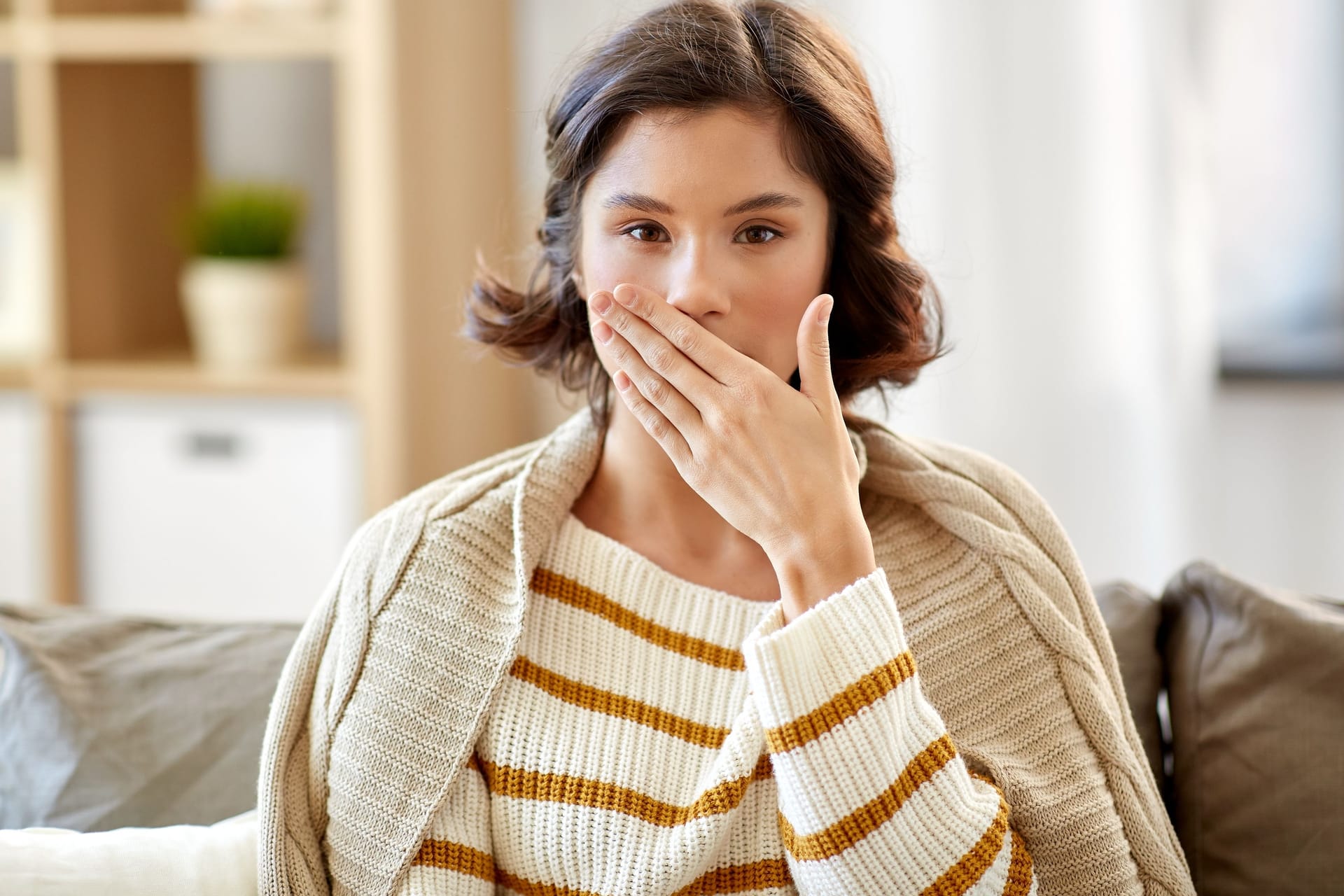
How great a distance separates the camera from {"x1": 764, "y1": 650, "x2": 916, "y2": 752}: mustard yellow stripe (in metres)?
1.16

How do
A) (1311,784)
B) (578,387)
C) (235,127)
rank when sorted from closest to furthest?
(1311,784) → (578,387) → (235,127)

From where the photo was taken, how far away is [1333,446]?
2832mm

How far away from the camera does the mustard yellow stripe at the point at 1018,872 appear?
1238 millimetres

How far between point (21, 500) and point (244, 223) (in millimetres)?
718

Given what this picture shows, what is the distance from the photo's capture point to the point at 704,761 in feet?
4.21

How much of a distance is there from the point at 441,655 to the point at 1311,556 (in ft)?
7.18

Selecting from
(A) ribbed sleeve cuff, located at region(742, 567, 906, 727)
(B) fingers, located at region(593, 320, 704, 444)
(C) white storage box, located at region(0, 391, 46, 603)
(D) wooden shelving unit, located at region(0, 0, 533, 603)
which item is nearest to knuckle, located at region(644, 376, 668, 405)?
(B) fingers, located at region(593, 320, 704, 444)

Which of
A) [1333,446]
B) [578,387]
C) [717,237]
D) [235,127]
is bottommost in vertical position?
[1333,446]

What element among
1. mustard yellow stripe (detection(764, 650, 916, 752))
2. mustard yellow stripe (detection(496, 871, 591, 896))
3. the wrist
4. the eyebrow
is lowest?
mustard yellow stripe (detection(496, 871, 591, 896))

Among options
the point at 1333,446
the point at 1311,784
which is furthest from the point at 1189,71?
the point at 1311,784

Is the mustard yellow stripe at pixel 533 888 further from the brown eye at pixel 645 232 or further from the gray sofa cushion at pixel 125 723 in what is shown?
the brown eye at pixel 645 232

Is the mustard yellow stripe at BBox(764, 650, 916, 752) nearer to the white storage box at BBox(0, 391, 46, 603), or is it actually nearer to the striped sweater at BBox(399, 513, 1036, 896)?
the striped sweater at BBox(399, 513, 1036, 896)

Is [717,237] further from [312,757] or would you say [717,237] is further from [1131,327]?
[1131,327]

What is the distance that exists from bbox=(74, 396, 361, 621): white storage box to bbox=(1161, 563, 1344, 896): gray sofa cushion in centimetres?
172
